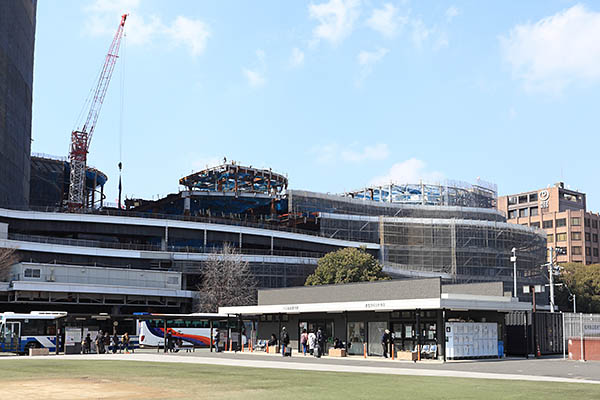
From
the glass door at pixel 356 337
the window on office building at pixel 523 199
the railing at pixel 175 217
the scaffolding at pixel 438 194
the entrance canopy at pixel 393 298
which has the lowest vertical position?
the glass door at pixel 356 337

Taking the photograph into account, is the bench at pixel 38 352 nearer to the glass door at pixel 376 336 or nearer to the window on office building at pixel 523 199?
the glass door at pixel 376 336

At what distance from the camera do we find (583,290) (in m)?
123

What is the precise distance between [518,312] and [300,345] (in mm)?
16263

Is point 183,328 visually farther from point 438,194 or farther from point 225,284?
point 438,194

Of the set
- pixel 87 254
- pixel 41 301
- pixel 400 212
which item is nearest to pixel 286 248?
pixel 400 212

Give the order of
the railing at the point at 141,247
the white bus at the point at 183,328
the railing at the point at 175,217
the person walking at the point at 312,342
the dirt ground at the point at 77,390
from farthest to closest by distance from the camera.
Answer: the railing at the point at 175,217 → the railing at the point at 141,247 → the white bus at the point at 183,328 → the person walking at the point at 312,342 → the dirt ground at the point at 77,390

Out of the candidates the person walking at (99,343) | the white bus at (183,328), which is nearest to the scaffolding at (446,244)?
the white bus at (183,328)

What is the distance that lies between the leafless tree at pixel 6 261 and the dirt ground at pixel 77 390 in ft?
194

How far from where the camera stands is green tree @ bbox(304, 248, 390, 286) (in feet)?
297

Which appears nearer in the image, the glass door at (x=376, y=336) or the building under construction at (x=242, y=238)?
the glass door at (x=376, y=336)

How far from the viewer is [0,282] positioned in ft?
277

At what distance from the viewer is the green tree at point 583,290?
122 metres

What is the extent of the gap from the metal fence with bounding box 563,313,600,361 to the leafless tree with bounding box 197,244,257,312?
48465mm

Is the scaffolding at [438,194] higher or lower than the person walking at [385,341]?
higher
